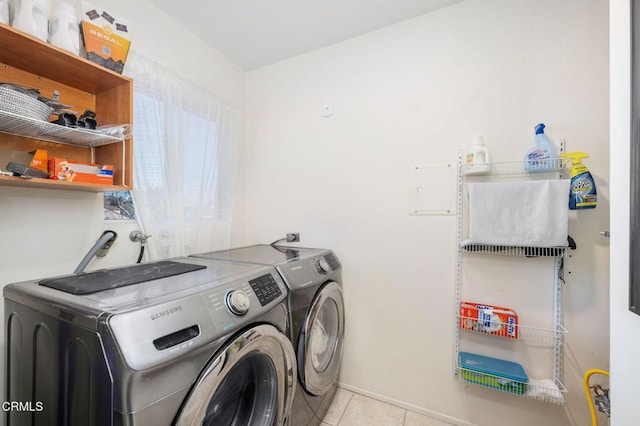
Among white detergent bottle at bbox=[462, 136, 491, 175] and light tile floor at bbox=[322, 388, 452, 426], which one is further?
light tile floor at bbox=[322, 388, 452, 426]

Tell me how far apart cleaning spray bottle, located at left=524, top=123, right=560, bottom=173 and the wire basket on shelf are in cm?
218

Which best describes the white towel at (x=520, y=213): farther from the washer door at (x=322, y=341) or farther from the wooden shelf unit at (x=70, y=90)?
the wooden shelf unit at (x=70, y=90)

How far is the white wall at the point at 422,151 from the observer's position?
1322mm

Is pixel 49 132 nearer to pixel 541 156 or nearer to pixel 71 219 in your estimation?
pixel 71 219

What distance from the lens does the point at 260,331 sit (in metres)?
0.95

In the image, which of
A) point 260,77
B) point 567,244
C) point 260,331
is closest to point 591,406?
point 567,244

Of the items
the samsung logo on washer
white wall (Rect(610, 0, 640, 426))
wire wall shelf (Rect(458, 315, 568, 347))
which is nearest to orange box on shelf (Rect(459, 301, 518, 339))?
wire wall shelf (Rect(458, 315, 568, 347))

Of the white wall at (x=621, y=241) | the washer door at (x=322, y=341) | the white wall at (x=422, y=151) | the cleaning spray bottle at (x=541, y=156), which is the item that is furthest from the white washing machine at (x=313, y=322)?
the cleaning spray bottle at (x=541, y=156)

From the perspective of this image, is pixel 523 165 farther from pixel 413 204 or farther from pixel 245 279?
pixel 245 279

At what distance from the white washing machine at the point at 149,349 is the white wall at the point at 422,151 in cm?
88

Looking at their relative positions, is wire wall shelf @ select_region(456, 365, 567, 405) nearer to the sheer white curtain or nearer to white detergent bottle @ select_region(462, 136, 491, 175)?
white detergent bottle @ select_region(462, 136, 491, 175)

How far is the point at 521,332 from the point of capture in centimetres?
142

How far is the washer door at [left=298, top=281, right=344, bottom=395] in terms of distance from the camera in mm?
1280

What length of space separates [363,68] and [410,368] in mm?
2079
